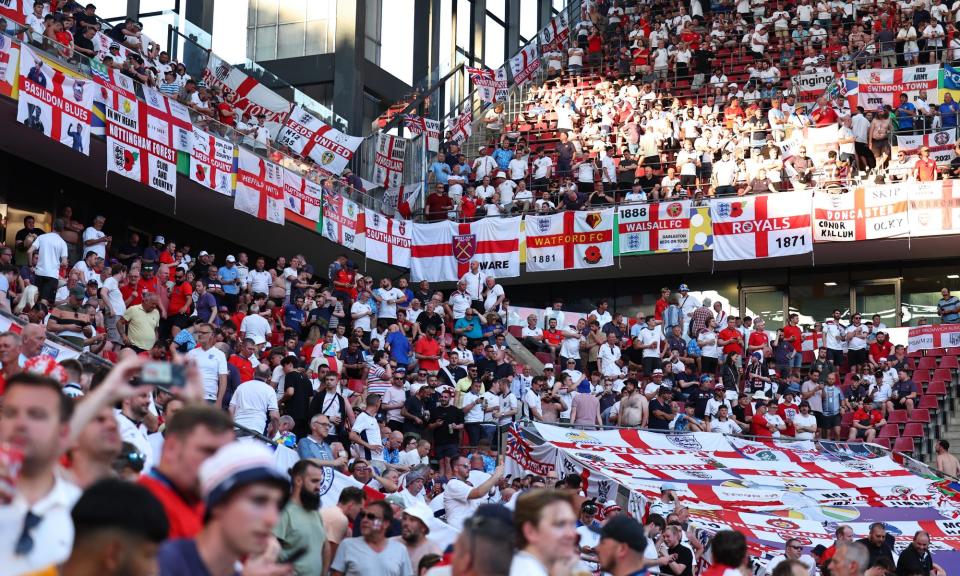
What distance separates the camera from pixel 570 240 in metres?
30.7

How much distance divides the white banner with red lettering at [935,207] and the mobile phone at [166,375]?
1048 inches

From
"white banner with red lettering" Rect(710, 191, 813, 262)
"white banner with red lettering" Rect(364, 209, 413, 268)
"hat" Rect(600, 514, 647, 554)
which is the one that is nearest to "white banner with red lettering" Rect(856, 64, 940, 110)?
"white banner with red lettering" Rect(710, 191, 813, 262)

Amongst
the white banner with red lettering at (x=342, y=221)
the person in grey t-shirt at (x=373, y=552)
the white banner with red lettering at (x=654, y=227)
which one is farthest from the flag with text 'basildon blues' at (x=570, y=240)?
the person in grey t-shirt at (x=373, y=552)

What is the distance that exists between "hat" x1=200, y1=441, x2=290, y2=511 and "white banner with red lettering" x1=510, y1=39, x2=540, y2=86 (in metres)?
34.0

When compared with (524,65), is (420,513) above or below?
below

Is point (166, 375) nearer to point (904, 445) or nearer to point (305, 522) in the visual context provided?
point (305, 522)

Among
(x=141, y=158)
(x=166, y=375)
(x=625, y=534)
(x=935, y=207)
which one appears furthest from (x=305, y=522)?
(x=935, y=207)

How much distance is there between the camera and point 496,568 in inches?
202

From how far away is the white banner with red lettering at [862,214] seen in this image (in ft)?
94.7

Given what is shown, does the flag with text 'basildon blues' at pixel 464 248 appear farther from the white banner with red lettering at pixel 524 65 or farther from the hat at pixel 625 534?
the hat at pixel 625 534

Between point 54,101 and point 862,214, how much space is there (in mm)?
17378

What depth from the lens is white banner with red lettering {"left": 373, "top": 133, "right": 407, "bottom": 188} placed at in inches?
1252

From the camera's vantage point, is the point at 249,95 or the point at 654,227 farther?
the point at 654,227

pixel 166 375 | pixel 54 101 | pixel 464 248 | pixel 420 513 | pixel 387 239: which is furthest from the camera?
pixel 464 248
